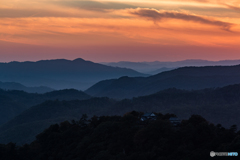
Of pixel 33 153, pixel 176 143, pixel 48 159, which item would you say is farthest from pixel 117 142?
pixel 33 153

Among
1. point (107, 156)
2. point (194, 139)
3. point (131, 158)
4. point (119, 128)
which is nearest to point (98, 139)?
point (119, 128)

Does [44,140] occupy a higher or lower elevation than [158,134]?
lower

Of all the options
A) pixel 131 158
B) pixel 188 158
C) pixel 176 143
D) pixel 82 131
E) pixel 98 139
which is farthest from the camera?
pixel 82 131

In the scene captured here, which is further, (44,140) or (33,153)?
(44,140)

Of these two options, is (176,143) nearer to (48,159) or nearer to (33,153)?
(48,159)

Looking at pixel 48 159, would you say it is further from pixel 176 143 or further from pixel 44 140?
pixel 176 143

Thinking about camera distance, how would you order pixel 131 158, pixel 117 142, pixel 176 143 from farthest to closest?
pixel 117 142, pixel 176 143, pixel 131 158
